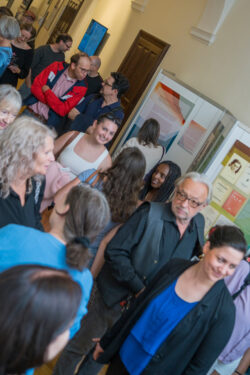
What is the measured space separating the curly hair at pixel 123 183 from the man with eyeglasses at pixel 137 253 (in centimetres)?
24

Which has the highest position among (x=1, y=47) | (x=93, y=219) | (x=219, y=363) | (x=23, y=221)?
(x=1, y=47)

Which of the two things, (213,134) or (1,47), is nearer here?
(1,47)

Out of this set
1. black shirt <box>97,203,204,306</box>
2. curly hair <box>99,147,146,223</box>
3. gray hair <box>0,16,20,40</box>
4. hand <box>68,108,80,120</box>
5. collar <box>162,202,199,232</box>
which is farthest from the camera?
hand <box>68,108,80,120</box>

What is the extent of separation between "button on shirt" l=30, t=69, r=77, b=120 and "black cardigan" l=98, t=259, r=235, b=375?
2.86 m

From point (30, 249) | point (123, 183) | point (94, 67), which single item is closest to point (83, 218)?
point (30, 249)

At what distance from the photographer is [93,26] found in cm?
949

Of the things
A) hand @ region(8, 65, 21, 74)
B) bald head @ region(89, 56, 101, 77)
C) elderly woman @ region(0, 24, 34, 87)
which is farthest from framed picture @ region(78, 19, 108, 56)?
hand @ region(8, 65, 21, 74)

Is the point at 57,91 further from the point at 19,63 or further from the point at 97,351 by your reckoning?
the point at 97,351

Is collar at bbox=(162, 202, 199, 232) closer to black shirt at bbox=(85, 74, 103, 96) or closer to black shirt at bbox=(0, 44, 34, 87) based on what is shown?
black shirt at bbox=(0, 44, 34, 87)

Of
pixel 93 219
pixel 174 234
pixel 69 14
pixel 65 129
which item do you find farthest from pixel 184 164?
pixel 69 14

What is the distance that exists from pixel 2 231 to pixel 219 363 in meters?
2.31

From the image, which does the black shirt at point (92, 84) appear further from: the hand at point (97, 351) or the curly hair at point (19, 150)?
the hand at point (97, 351)

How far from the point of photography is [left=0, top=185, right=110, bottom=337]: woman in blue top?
1.78 metres

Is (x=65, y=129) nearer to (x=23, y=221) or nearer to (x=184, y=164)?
(x=184, y=164)
